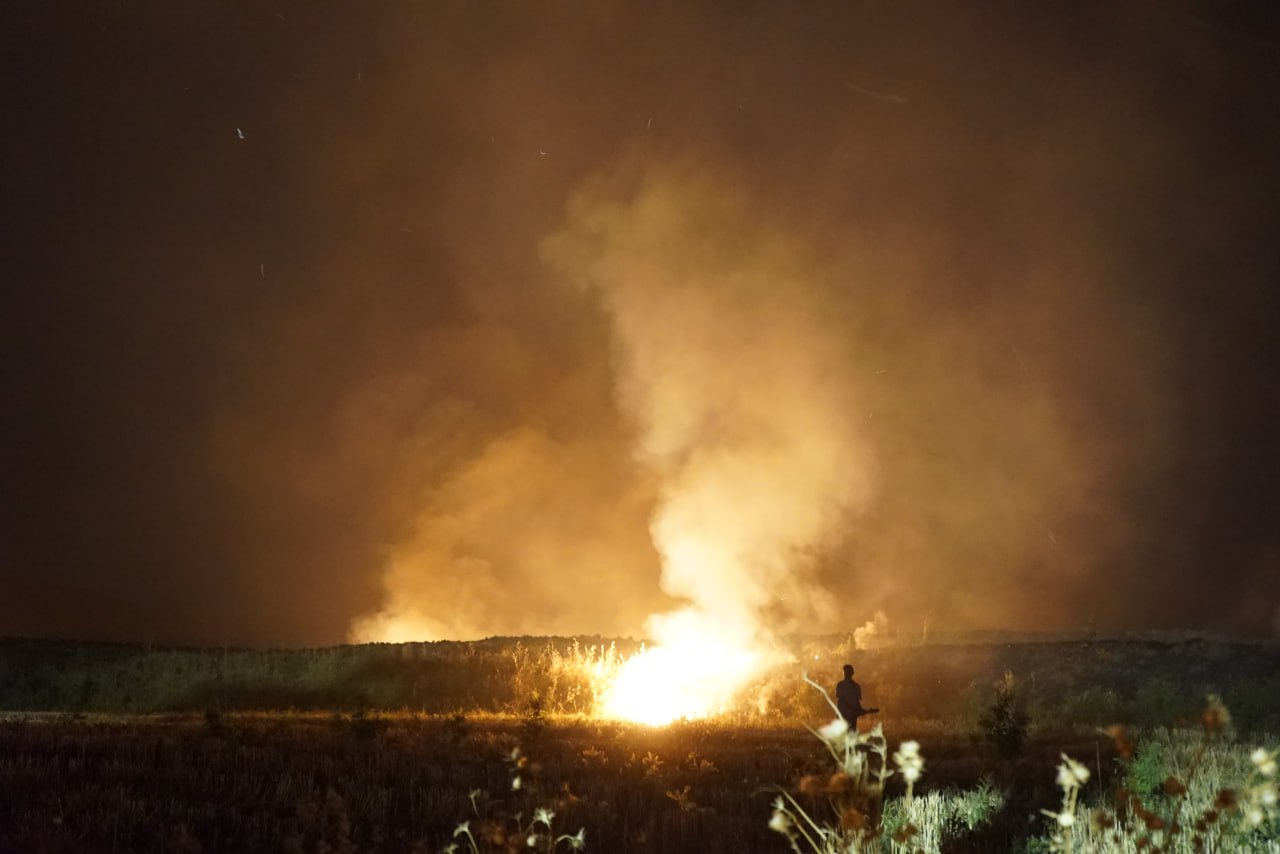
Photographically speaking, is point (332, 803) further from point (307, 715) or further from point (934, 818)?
point (307, 715)

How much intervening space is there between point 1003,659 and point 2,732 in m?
27.6

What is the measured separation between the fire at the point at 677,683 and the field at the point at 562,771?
85 centimetres

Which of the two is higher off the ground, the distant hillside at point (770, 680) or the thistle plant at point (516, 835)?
the distant hillside at point (770, 680)

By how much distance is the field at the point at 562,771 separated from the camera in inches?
403

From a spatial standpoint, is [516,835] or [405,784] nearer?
[516,835]

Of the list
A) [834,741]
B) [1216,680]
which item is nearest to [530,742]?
[834,741]

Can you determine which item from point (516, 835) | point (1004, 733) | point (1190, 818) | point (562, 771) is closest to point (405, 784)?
point (562, 771)

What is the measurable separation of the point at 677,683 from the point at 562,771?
50.2ft

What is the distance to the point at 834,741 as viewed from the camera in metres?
6.02

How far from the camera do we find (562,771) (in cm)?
1366

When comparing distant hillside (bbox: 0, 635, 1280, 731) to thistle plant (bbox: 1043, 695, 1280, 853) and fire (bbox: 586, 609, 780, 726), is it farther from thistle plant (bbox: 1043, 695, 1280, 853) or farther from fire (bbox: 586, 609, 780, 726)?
thistle plant (bbox: 1043, 695, 1280, 853)

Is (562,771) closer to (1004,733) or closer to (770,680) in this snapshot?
(1004,733)

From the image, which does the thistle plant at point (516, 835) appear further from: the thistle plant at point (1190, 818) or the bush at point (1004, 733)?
the bush at point (1004, 733)

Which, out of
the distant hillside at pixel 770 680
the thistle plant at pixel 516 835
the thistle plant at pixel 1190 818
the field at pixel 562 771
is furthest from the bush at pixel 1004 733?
the thistle plant at pixel 516 835
